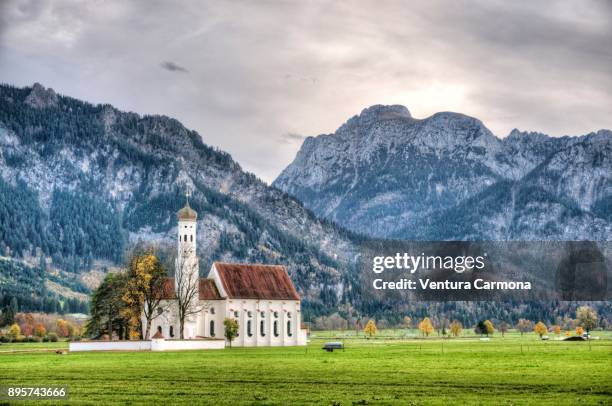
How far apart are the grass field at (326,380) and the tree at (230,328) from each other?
1351 inches

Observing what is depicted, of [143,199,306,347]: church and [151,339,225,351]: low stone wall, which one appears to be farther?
[143,199,306,347]: church

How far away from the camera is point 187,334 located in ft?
326

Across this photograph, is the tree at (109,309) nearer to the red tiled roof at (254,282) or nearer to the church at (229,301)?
the church at (229,301)

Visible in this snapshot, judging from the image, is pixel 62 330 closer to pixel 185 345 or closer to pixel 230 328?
pixel 230 328

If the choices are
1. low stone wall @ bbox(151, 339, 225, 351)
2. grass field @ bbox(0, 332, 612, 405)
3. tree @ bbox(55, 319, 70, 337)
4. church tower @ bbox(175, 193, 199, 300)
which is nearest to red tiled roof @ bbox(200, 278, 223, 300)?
church tower @ bbox(175, 193, 199, 300)

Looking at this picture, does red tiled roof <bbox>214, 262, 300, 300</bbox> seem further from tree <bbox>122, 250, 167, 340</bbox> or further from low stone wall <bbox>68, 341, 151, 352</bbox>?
low stone wall <bbox>68, 341, 151, 352</bbox>

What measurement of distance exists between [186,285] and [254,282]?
475 inches

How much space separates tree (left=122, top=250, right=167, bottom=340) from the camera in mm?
92500

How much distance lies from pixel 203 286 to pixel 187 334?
940cm

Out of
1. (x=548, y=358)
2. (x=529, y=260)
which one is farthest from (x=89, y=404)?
(x=529, y=260)

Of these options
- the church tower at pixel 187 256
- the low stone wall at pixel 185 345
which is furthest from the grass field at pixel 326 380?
the church tower at pixel 187 256

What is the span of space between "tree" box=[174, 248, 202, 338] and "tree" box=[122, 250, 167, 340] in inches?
152

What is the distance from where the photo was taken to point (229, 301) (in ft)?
350

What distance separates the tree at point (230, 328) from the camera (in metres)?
99.6
